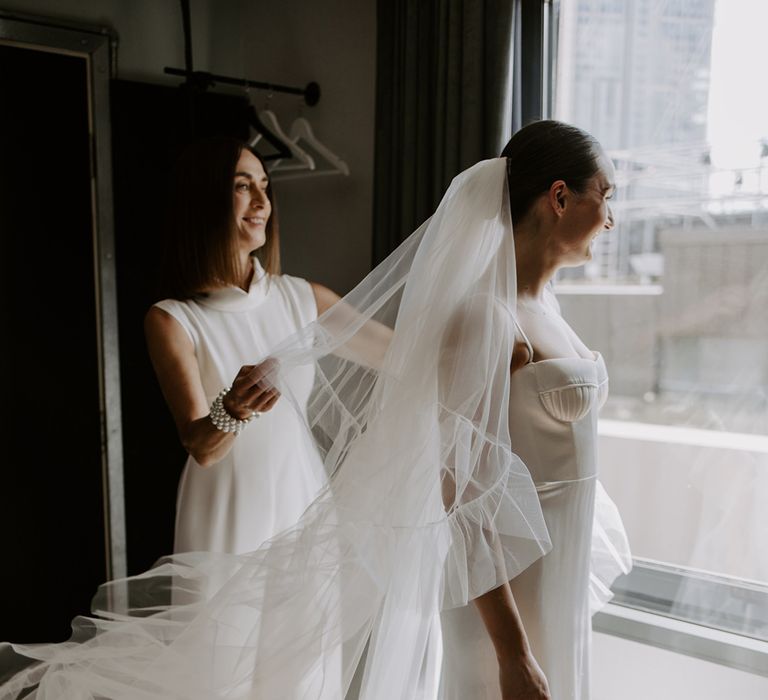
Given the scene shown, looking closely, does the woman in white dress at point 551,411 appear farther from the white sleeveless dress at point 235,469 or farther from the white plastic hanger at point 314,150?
the white plastic hanger at point 314,150

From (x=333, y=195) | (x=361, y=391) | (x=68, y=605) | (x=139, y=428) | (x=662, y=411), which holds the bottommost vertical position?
(x=68, y=605)

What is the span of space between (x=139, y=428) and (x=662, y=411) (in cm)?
168

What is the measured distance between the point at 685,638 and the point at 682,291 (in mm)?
829

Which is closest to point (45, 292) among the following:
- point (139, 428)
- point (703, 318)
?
point (139, 428)

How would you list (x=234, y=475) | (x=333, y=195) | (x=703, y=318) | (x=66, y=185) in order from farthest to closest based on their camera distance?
(x=333, y=195) → (x=66, y=185) → (x=703, y=318) → (x=234, y=475)

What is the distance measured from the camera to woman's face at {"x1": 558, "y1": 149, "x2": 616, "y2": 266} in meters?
1.41

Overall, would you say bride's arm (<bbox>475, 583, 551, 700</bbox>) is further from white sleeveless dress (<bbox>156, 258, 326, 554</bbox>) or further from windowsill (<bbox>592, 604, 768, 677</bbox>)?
windowsill (<bbox>592, 604, 768, 677</bbox>)

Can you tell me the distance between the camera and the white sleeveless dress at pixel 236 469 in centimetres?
187

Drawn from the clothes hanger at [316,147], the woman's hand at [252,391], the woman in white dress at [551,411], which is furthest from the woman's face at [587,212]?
the clothes hanger at [316,147]

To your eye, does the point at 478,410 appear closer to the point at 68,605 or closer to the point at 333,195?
the point at 333,195

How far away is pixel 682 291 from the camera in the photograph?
2.04 metres

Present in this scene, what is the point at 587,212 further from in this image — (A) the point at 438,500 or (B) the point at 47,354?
(B) the point at 47,354

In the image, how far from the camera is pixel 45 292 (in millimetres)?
2676

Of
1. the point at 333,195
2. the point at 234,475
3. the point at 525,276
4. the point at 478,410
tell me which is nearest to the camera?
the point at 478,410
